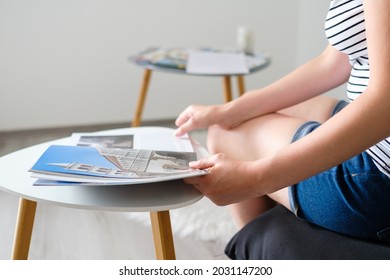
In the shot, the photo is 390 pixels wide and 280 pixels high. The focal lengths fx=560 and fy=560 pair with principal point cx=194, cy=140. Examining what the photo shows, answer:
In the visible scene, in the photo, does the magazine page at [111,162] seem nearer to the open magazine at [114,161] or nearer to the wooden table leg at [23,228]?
the open magazine at [114,161]

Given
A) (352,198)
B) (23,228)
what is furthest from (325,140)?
(23,228)

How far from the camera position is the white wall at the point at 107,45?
255cm

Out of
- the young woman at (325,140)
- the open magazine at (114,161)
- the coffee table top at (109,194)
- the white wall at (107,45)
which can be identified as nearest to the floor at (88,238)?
the young woman at (325,140)

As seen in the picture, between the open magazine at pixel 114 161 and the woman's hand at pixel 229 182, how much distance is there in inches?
1.0

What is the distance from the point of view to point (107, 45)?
2.68 metres

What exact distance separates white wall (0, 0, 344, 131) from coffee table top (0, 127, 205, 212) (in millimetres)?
1721

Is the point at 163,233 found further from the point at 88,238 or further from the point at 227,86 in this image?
the point at 227,86

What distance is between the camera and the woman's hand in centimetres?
87

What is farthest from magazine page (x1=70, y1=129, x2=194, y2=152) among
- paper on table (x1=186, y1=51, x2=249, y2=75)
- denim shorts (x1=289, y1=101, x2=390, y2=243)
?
paper on table (x1=186, y1=51, x2=249, y2=75)

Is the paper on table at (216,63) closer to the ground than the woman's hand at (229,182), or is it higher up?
closer to the ground

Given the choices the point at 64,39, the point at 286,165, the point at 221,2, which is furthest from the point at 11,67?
the point at 286,165

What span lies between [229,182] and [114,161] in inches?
7.4

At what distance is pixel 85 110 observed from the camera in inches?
107
